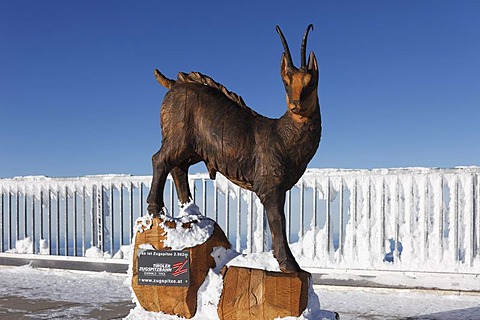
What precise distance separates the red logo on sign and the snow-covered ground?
0.82 metres

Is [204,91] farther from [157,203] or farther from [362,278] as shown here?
[362,278]

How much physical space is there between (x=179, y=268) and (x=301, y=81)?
4.91ft

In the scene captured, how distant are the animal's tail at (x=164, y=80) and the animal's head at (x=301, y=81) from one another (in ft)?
3.86

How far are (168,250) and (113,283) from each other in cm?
379

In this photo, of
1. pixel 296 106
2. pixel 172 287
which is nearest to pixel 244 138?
pixel 296 106

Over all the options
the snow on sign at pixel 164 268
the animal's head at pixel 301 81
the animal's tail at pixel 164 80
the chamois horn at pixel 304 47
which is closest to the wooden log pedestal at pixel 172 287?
the snow on sign at pixel 164 268

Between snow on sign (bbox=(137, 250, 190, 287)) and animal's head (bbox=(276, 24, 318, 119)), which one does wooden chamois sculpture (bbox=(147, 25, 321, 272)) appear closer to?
animal's head (bbox=(276, 24, 318, 119))

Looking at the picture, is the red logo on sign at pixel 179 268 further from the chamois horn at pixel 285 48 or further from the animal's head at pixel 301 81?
the chamois horn at pixel 285 48

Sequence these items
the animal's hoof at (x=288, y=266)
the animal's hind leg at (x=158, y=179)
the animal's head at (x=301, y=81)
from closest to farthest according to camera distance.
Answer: the animal's head at (x=301, y=81) < the animal's hoof at (x=288, y=266) < the animal's hind leg at (x=158, y=179)

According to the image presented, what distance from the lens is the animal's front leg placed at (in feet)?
11.3

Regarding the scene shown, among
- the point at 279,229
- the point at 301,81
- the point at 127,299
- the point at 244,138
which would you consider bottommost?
the point at 127,299

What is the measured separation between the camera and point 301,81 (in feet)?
10.6

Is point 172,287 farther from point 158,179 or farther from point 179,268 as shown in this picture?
point 158,179

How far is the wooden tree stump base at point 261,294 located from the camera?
339 cm
